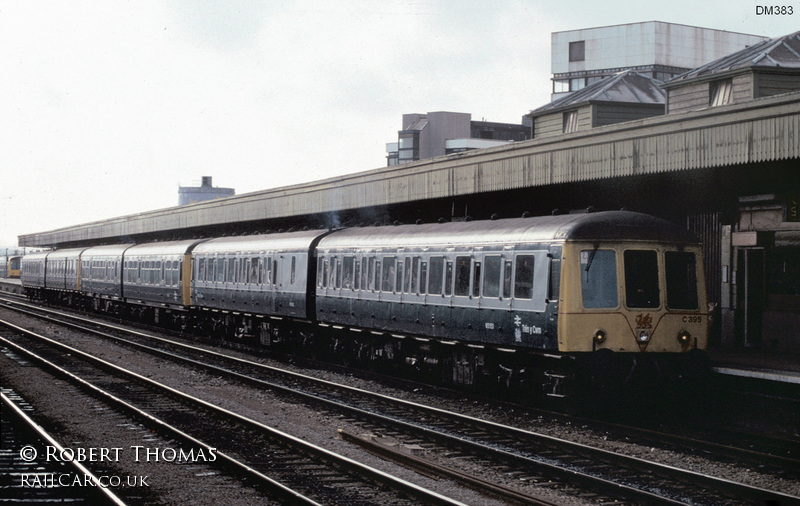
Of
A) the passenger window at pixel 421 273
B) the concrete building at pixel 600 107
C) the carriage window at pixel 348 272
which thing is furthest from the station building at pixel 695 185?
the concrete building at pixel 600 107

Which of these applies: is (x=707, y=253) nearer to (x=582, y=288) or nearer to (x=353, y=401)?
(x=582, y=288)

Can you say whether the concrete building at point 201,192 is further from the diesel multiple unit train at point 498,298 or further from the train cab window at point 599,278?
the train cab window at point 599,278

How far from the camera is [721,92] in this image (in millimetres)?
29266

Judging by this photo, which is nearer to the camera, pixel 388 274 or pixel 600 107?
pixel 388 274

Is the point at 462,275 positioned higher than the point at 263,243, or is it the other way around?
the point at 263,243

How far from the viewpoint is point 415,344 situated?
19.6 meters

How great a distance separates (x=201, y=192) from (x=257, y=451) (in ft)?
553

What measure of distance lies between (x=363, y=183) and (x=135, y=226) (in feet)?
86.7

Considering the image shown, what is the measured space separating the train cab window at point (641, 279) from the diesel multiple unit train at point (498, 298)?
0.06 feet

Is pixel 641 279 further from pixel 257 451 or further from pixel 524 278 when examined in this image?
pixel 257 451

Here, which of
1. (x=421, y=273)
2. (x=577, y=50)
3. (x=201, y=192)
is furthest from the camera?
(x=201, y=192)

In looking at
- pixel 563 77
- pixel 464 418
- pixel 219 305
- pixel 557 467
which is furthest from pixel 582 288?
pixel 563 77

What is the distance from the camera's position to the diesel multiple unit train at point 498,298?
14.5m

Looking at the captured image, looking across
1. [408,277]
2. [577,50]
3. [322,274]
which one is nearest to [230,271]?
[322,274]
